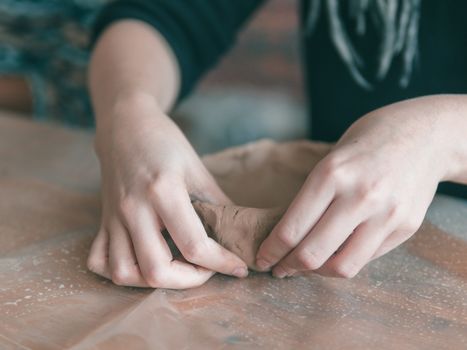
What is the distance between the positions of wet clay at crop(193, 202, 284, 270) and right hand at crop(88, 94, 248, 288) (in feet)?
0.04

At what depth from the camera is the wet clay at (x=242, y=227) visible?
655 millimetres

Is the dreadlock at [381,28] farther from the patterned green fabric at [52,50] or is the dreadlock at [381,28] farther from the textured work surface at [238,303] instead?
the patterned green fabric at [52,50]

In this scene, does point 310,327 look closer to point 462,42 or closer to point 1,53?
point 462,42

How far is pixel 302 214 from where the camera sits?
1.98 feet

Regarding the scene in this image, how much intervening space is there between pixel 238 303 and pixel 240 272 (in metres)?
0.04

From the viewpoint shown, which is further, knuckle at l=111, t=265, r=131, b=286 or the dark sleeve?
the dark sleeve

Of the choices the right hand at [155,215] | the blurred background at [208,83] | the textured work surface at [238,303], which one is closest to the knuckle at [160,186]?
the right hand at [155,215]

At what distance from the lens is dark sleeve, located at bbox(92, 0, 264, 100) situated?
3.48 feet

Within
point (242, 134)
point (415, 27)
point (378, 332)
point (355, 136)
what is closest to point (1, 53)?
point (242, 134)

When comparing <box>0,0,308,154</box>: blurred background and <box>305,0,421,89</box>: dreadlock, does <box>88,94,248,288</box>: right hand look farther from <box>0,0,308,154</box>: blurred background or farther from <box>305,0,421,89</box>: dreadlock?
<box>0,0,308,154</box>: blurred background

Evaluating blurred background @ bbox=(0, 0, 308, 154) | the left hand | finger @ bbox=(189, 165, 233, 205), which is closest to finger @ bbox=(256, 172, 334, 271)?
the left hand

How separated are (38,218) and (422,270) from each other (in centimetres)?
51

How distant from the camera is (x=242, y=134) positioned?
1.52 m

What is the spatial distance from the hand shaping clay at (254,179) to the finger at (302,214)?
0.05 meters
